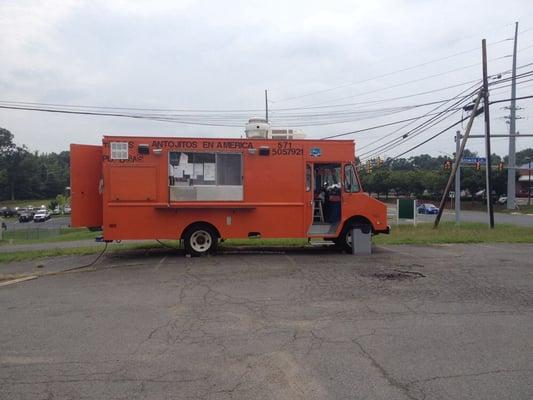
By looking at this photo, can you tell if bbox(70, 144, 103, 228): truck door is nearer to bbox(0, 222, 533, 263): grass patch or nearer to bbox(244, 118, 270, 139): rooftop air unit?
bbox(0, 222, 533, 263): grass patch

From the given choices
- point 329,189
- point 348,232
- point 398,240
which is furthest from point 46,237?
point 348,232

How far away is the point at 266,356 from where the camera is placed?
539cm

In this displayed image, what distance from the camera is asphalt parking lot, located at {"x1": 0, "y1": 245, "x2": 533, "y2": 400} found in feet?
15.0

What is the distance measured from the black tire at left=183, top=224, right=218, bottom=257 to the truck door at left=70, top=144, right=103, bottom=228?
7.56 feet

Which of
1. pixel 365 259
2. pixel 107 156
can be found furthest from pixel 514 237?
pixel 107 156

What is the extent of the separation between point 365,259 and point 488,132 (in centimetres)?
1350

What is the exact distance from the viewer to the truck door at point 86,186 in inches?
504

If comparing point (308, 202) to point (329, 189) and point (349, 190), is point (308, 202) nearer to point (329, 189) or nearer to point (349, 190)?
point (329, 189)

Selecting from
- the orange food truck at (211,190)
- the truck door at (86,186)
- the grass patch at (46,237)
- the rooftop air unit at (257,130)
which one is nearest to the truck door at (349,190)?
the orange food truck at (211,190)

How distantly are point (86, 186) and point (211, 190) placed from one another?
3.14 metres

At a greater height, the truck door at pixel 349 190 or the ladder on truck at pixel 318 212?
the truck door at pixel 349 190

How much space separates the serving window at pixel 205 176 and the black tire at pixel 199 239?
2.64 feet

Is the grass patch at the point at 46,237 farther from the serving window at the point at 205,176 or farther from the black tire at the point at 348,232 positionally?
the black tire at the point at 348,232

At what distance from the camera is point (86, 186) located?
12953 mm
